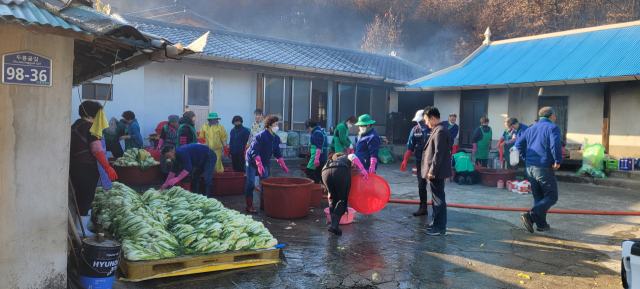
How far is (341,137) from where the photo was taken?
8.73m

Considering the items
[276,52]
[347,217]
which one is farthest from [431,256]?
[276,52]

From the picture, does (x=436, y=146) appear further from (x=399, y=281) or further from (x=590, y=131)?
(x=590, y=131)

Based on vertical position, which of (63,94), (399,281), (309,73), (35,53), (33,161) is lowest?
(399,281)

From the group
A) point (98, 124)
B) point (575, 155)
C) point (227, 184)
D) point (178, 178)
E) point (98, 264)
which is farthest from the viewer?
point (575, 155)

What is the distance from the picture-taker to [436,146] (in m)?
6.30

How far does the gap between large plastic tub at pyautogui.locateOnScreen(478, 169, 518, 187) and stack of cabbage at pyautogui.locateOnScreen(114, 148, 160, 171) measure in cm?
814

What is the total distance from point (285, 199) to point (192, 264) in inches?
102

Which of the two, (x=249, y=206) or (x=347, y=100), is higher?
(x=347, y=100)

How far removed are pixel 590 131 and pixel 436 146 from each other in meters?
9.55

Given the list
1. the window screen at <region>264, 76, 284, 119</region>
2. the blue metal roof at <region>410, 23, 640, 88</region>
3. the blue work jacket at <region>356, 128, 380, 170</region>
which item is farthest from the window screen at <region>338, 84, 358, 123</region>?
the blue work jacket at <region>356, 128, 380, 170</region>

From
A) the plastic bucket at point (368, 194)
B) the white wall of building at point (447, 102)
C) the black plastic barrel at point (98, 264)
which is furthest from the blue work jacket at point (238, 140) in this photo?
the white wall of building at point (447, 102)

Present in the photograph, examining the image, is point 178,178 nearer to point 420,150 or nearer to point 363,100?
point 420,150

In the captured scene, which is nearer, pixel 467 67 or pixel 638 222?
pixel 638 222

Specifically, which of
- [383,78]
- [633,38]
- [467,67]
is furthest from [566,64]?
[383,78]
